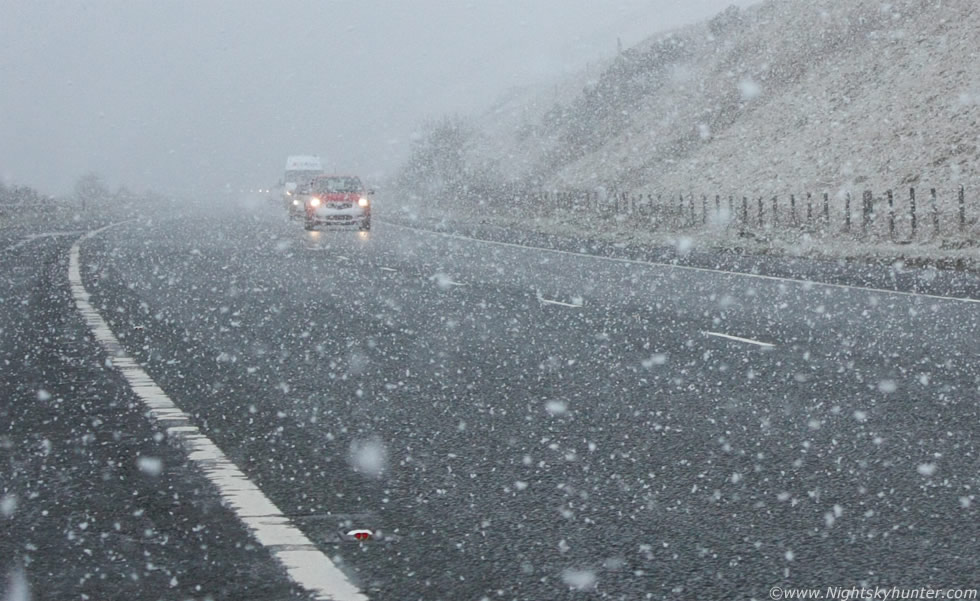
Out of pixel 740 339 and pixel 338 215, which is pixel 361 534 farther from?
pixel 338 215

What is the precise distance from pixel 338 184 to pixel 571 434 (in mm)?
29445

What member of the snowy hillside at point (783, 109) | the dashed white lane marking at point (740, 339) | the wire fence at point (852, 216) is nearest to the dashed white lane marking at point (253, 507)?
the dashed white lane marking at point (740, 339)

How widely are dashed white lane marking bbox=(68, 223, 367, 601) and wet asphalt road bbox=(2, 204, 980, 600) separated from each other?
0.24 feet

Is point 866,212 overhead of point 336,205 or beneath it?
beneath

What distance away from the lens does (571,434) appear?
6.47m

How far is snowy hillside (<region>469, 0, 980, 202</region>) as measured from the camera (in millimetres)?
53406

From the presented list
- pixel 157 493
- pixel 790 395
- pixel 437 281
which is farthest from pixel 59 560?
pixel 437 281

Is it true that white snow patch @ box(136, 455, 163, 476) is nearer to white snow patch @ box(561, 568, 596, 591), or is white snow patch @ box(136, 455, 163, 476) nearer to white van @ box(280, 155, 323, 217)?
white snow patch @ box(561, 568, 596, 591)

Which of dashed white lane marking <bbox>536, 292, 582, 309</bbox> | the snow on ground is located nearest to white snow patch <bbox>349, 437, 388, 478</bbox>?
dashed white lane marking <bbox>536, 292, 582, 309</bbox>

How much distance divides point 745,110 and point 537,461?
243 ft

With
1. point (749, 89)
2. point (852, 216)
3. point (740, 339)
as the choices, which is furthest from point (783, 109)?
point (740, 339)

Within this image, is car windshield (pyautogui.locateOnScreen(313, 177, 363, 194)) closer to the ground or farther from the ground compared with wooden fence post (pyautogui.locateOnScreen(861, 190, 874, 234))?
farther from the ground

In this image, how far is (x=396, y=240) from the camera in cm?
2917

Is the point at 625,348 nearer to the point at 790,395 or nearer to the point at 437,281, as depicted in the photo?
the point at 790,395
